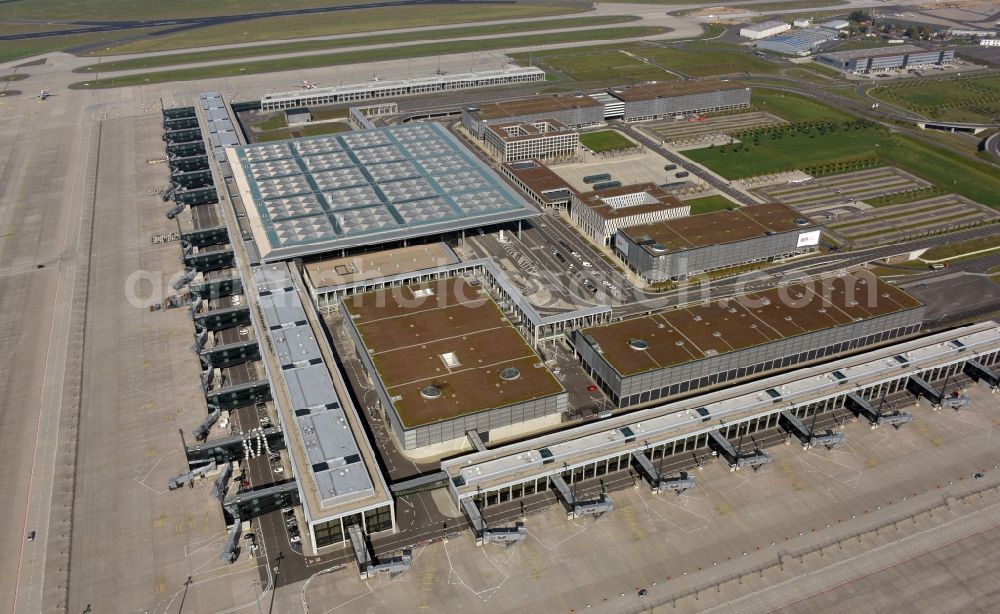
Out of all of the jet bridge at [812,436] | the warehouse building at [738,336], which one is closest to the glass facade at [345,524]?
the warehouse building at [738,336]

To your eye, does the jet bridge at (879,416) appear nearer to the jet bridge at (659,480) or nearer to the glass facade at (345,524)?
the jet bridge at (659,480)

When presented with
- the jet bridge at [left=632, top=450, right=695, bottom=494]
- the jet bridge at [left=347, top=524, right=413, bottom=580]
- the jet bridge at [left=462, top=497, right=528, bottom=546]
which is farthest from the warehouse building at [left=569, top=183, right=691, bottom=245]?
the jet bridge at [left=347, top=524, right=413, bottom=580]

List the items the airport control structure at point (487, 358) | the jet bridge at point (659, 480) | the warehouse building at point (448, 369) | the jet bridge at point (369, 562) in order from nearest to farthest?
the jet bridge at point (369, 562) < the airport control structure at point (487, 358) < the jet bridge at point (659, 480) < the warehouse building at point (448, 369)

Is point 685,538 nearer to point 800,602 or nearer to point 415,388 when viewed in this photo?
point 800,602

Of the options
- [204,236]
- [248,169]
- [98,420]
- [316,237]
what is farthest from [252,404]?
[248,169]

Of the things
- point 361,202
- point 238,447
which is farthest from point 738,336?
point 361,202

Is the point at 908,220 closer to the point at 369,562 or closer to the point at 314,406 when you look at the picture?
the point at 314,406

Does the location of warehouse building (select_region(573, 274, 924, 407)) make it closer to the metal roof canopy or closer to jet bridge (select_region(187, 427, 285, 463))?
the metal roof canopy
